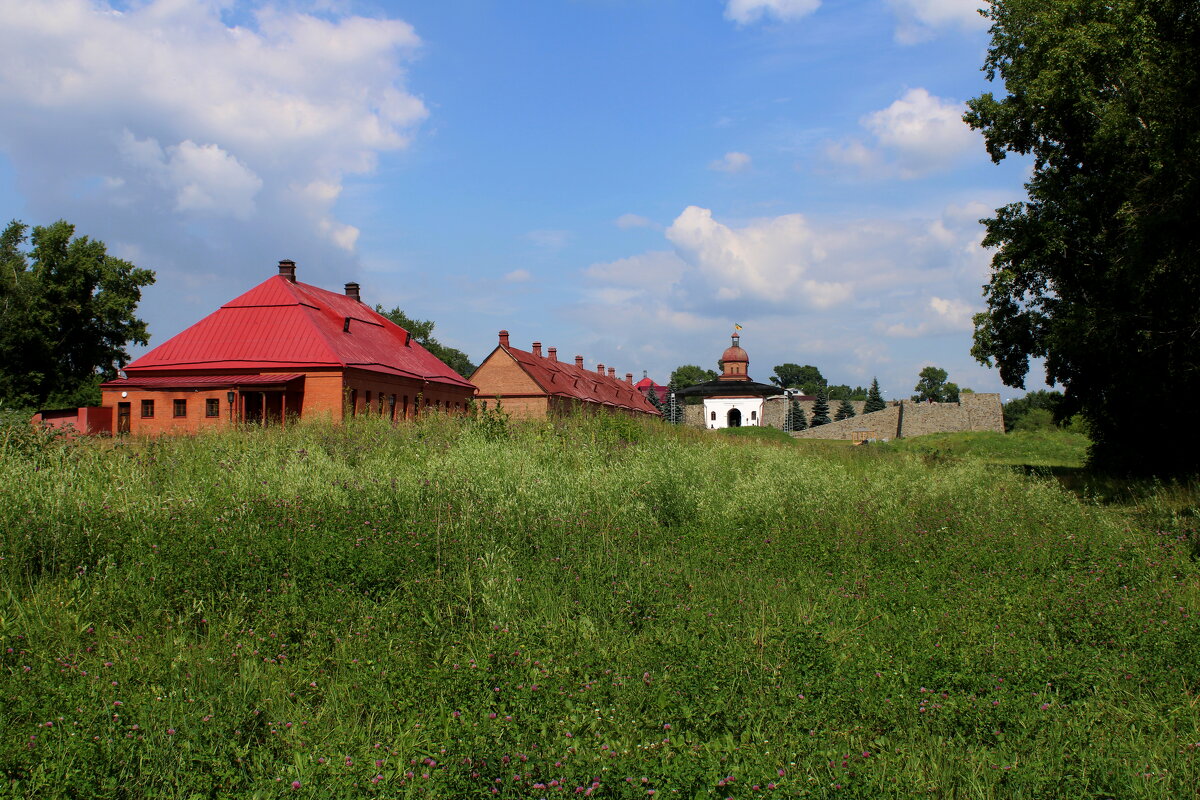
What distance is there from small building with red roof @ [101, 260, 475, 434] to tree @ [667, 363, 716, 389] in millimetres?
121933

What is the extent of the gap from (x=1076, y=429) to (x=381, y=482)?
4591cm

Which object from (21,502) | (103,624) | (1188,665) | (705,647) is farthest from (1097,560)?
(21,502)

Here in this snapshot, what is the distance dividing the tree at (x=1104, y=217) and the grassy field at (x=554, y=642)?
24.1 feet

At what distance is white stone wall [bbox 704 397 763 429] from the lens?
91.3 metres

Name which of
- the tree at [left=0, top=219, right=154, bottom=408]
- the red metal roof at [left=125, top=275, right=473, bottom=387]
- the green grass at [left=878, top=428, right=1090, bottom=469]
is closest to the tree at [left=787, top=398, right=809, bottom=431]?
the green grass at [left=878, top=428, right=1090, bottom=469]

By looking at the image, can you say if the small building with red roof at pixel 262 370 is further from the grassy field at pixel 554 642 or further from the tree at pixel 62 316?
the grassy field at pixel 554 642

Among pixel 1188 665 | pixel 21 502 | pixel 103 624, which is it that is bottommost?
pixel 1188 665

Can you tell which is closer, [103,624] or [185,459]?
[103,624]

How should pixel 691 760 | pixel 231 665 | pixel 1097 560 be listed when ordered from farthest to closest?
pixel 1097 560 → pixel 231 665 → pixel 691 760

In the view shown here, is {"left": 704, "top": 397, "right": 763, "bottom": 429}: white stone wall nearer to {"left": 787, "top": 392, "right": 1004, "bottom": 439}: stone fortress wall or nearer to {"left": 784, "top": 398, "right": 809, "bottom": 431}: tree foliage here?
{"left": 784, "top": 398, "right": 809, "bottom": 431}: tree foliage

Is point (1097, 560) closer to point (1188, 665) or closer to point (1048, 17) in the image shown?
point (1188, 665)

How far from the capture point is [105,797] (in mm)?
3260

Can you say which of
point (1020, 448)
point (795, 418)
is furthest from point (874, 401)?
point (1020, 448)

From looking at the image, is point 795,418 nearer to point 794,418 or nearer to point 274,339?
point 794,418
